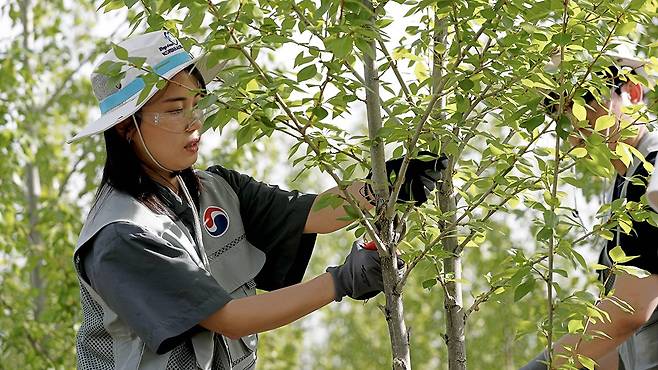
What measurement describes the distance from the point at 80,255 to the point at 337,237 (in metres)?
14.5

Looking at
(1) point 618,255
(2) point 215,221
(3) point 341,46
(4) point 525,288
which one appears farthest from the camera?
(2) point 215,221

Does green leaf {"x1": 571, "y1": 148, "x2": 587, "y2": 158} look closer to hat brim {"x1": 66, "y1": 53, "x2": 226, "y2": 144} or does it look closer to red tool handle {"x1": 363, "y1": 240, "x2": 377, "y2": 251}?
red tool handle {"x1": 363, "y1": 240, "x2": 377, "y2": 251}

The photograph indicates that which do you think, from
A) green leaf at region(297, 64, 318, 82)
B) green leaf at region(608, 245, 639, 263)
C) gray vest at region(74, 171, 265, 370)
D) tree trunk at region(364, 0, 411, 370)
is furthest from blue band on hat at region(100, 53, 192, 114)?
green leaf at region(608, 245, 639, 263)

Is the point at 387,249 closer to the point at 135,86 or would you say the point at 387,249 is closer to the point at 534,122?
the point at 534,122

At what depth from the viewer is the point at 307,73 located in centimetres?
256

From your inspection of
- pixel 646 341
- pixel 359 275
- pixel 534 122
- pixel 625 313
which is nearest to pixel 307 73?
pixel 534 122

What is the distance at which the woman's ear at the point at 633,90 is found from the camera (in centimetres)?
Answer: 359

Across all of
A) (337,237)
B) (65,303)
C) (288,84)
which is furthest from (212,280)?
(337,237)

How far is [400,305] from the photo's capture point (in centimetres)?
290

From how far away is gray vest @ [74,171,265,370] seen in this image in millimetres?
3062

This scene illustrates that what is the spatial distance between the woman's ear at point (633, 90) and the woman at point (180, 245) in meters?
0.78

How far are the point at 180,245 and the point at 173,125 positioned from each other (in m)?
0.32

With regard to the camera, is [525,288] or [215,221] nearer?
[525,288]

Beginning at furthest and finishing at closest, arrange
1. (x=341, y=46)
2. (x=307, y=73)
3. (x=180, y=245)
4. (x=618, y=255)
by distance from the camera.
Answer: (x=180, y=245) < (x=618, y=255) < (x=307, y=73) < (x=341, y=46)
